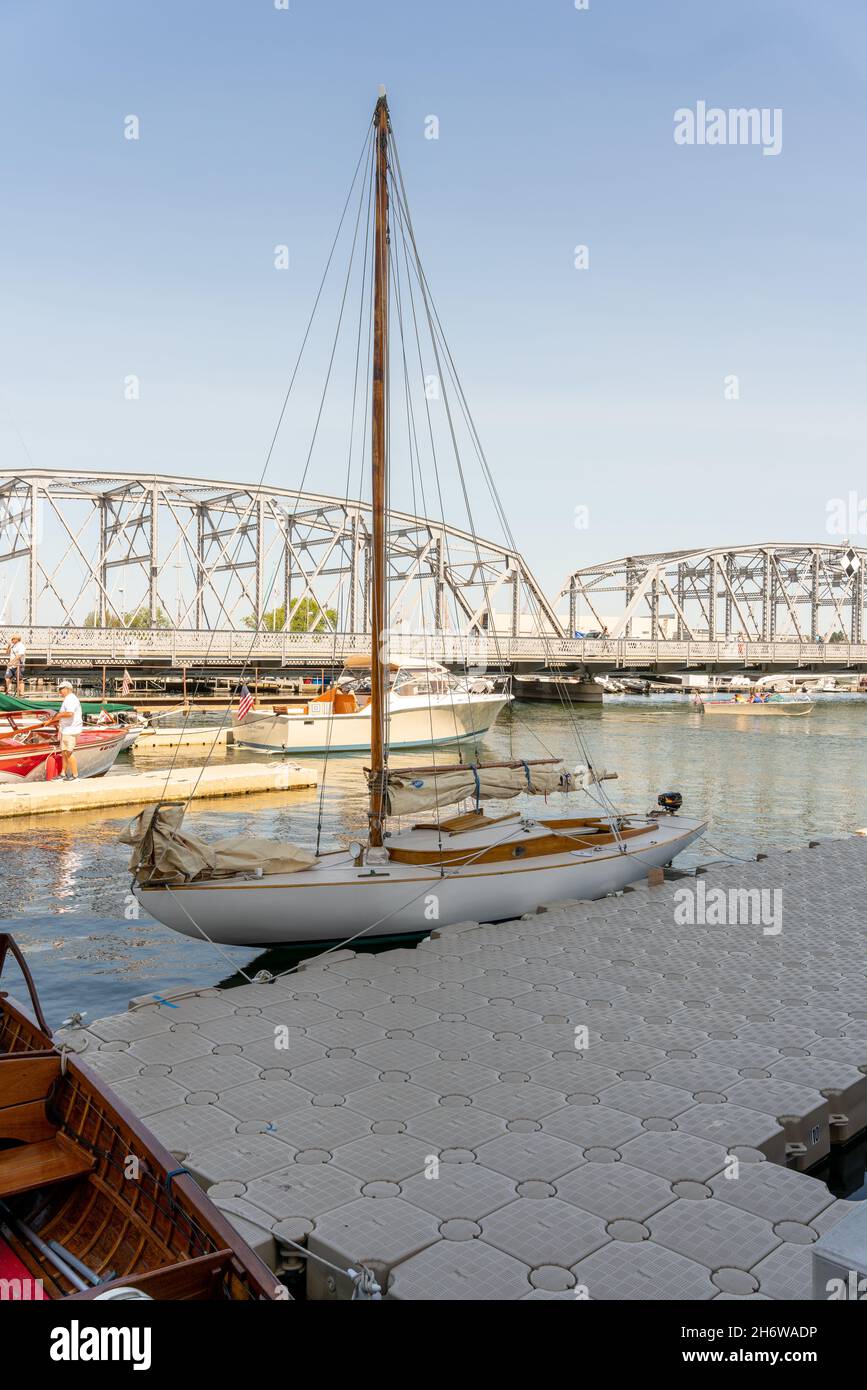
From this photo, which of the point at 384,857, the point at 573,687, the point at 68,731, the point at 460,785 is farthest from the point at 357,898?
the point at 573,687

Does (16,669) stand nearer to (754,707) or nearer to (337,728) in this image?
(337,728)

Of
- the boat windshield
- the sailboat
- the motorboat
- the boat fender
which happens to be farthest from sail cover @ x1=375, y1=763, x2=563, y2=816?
the motorboat

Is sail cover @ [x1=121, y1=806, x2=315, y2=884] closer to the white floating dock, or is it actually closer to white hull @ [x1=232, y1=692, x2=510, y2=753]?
the white floating dock

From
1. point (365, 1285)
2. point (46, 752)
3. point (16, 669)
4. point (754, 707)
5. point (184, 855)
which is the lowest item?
point (754, 707)

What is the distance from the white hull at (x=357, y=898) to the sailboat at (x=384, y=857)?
0.06 ft

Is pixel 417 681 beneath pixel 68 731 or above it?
above

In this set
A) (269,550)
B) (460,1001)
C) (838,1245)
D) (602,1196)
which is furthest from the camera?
(269,550)

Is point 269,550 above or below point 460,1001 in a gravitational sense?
above

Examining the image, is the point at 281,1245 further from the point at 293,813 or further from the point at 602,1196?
the point at 293,813

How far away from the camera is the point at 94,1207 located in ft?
18.7

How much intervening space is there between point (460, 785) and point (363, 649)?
68.0m

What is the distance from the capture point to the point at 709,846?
77.2ft
